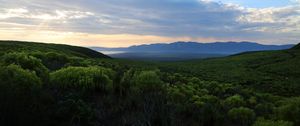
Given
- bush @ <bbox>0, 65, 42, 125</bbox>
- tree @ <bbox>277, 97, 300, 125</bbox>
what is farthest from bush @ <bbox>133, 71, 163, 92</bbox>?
tree @ <bbox>277, 97, 300, 125</bbox>

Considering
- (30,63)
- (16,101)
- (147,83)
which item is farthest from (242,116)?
(30,63)

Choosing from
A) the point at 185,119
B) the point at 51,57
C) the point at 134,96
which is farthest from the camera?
the point at 51,57

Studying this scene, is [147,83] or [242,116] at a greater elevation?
[147,83]

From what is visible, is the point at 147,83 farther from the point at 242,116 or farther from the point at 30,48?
the point at 30,48

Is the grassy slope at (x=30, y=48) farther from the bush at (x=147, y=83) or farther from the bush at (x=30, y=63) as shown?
the bush at (x=147, y=83)

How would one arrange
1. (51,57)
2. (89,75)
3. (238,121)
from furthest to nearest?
1. (51,57)
2. (89,75)
3. (238,121)

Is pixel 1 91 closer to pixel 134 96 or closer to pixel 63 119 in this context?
pixel 63 119

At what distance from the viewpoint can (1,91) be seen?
30.3ft

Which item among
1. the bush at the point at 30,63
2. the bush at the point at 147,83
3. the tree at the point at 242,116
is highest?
the bush at the point at 30,63

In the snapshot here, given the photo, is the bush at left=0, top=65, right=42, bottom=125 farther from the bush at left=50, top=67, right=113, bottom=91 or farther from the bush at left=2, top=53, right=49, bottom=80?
the bush at left=2, top=53, right=49, bottom=80

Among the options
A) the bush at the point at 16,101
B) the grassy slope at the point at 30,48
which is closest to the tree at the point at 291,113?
the bush at the point at 16,101

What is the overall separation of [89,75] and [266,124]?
8.00 m

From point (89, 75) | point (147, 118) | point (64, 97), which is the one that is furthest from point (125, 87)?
point (147, 118)

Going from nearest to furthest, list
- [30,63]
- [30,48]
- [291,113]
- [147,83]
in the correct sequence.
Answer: [147,83]
[291,113]
[30,63]
[30,48]
